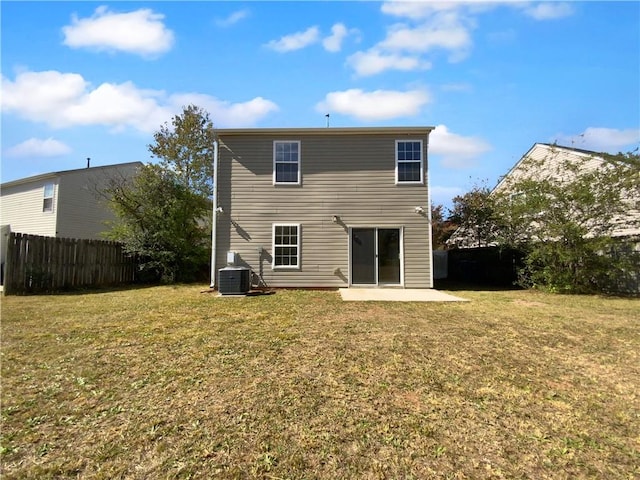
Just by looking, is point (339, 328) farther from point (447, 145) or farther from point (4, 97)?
point (447, 145)

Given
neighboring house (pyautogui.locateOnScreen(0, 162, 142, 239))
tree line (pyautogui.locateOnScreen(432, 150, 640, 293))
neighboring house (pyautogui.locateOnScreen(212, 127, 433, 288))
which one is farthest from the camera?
neighboring house (pyautogui.locateOnScreen(0, 162, 142, 239))

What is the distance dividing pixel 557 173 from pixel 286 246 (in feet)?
31.3

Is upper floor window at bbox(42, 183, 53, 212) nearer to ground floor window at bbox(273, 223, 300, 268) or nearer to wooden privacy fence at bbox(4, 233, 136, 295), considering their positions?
wooden privacy fence at bbox(4, 233, 136, 295)

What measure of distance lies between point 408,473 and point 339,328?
12.1 ft

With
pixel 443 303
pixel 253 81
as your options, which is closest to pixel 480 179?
pixel 443 303

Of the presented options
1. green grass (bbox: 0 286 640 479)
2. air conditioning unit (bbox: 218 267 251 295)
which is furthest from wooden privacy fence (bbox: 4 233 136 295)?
air conditioning unit (bbox: 218 267 251 295)

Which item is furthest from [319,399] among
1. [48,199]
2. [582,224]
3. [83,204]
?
[48,199]

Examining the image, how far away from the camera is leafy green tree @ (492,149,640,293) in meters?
10.8

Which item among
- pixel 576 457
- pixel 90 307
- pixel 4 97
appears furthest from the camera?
pixel 90 307

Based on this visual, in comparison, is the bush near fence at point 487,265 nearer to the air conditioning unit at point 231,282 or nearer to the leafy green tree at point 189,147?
the air conditioning unit at point 231,282

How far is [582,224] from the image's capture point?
11.2 metres

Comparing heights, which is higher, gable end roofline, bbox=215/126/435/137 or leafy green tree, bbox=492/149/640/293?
gable end roofline, bbox=215/126/435/137

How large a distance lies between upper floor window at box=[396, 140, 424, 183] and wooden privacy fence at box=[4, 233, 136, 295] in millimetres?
10578

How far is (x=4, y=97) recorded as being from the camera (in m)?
7.12
